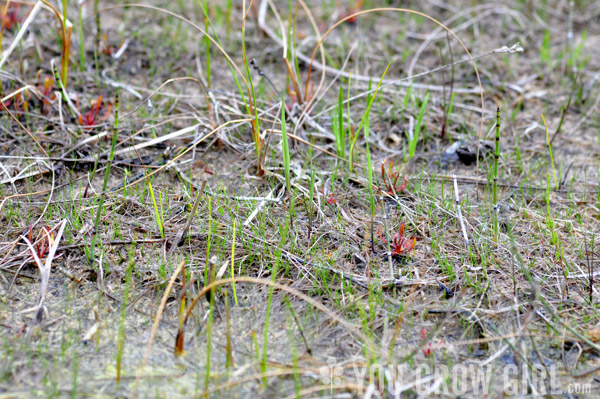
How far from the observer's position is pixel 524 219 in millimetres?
2725

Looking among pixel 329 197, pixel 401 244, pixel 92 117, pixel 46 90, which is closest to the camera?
pixel 401 244

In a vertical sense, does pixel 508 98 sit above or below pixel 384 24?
below

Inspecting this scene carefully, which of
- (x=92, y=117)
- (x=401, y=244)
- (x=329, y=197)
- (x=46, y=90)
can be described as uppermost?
(x=46, y=90)

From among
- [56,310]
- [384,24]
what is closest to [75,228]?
[56,310]

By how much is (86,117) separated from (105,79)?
1.76 ft

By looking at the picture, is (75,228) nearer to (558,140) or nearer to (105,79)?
(105,79)

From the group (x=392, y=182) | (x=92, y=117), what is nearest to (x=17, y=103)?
(x=92, y=117)

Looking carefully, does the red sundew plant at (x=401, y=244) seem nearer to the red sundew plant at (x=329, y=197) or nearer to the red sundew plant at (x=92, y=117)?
the red sundew plant at (x=329, y=197)

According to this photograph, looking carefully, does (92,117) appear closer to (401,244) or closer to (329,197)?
(329,197)

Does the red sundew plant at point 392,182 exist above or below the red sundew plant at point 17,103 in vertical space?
below

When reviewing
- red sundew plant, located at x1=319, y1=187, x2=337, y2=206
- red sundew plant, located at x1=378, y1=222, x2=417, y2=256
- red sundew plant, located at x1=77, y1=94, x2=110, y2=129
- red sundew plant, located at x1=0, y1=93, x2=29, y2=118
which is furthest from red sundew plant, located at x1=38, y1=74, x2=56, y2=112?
red sundew plant, located at x1=378, y1=222, x2=417, y2=256

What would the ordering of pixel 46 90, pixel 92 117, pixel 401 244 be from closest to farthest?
pixel 401 244 → pixel 92 117 → pixel 46 90

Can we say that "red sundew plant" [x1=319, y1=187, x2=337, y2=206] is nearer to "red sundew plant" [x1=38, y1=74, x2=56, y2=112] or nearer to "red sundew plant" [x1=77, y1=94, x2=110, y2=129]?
"red sundew plant" [x1=77, y1=94, x2=110, y2=129]

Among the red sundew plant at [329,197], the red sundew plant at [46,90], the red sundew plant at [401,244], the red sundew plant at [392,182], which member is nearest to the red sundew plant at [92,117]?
the red sundew plant at [46,90]
